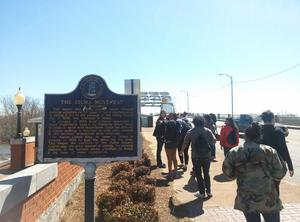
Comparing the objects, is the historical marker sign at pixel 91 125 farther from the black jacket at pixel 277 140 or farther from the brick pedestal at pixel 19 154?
the brick pedestal at pixel 19 154

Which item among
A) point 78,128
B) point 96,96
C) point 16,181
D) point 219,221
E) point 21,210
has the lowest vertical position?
A: point 219,221

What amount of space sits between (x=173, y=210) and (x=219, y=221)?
1112mm

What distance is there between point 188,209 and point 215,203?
72 cm

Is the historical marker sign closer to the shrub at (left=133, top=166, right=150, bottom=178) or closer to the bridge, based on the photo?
the shrub at (left=133, top=166, right=150, bottom=178)

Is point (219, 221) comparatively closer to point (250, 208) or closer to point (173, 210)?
point (173, 210)

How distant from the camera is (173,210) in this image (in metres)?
7.81

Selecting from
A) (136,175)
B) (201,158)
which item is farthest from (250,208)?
(136,175)

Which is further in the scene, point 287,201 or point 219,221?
point 287,201

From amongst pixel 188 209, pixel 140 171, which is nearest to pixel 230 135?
pixel 140 171

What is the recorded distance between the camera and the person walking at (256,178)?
4812 millimetres

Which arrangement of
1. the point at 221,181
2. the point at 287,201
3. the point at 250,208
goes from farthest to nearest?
the point at 221,181 < the point at 287,201 < the point at 250,208

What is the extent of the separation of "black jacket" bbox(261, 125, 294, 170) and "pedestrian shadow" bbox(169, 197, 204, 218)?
1.89 meters

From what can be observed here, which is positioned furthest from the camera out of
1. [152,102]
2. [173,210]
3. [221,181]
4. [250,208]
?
[152,102]

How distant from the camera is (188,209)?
7.85 meters
